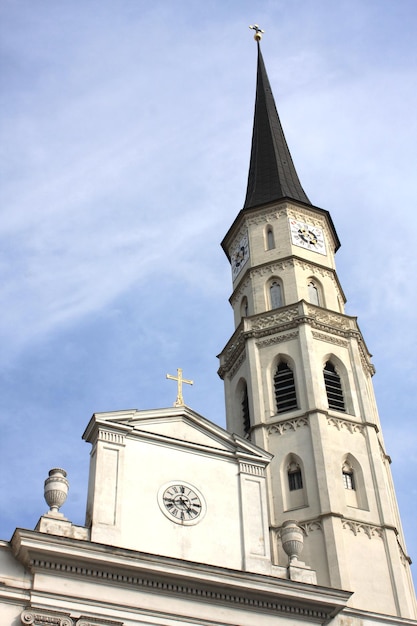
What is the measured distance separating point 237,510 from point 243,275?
13.1 metres

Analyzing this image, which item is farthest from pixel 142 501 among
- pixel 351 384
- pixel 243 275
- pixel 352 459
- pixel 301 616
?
pixel 243 275

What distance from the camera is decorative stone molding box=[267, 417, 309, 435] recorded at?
27516 millimetres

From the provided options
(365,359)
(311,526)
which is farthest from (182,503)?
(365,359)

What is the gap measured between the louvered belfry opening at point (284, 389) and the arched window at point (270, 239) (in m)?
5.41

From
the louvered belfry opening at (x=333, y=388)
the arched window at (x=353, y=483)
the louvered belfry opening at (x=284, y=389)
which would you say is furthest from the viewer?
the louvered belfry opening at (x=333, y=388)

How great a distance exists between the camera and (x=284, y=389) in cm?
2878

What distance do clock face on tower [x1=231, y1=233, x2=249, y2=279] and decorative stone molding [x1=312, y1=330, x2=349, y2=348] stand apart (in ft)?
16.2

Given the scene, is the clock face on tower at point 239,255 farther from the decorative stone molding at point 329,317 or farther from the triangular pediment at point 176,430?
the triangular pediment at point 176,430

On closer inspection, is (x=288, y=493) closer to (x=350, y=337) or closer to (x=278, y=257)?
(x=350, y=337)

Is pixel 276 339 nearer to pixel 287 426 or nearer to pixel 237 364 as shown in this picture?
pixel 237 364

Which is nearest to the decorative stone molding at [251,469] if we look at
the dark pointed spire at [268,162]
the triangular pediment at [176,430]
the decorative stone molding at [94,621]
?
the triangular pediment at [176,430]

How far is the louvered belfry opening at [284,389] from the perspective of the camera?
2841cm

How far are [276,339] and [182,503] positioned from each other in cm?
1006

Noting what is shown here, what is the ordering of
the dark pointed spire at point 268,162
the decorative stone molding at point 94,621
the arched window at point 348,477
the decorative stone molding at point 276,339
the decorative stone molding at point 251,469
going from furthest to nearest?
the dark pointed spire at point 268,162
the decorative stone molding at point 276,339
the arched window at point 348,477
the decorative stone molding at point 251,469
the decorative stone molding at point 94,621
